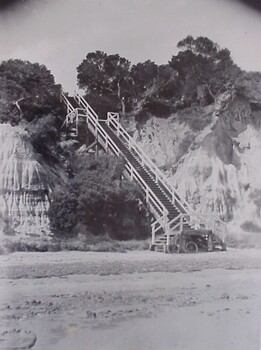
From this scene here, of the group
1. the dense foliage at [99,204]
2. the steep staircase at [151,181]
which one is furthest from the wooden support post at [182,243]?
the dense foliage at [99,204]

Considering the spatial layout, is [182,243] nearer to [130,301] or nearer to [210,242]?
[210,242]

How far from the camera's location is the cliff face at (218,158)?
5.15 feet

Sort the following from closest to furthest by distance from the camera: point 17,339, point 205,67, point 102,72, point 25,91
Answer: point 17,339
point 25,91
point 102,72
point 205,67

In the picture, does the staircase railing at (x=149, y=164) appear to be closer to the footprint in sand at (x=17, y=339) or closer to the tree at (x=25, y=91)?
the tree at (x=25, y=91)

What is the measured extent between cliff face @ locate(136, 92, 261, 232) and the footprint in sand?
63 cm

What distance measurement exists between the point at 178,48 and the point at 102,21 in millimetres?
251

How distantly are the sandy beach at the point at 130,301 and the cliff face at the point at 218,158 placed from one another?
149mm

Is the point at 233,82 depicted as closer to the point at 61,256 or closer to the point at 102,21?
the point at 102,21

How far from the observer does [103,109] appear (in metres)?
1.49

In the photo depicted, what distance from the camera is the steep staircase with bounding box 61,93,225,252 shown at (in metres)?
1.46

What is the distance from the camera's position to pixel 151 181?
1504 millimetres

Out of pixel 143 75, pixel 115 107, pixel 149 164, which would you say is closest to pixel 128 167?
pixel 149 164

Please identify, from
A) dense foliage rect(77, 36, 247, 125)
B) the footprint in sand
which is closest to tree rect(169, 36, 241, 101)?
dense foliage rect(77, 36, 247, 125)

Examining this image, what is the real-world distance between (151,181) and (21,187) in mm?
400
